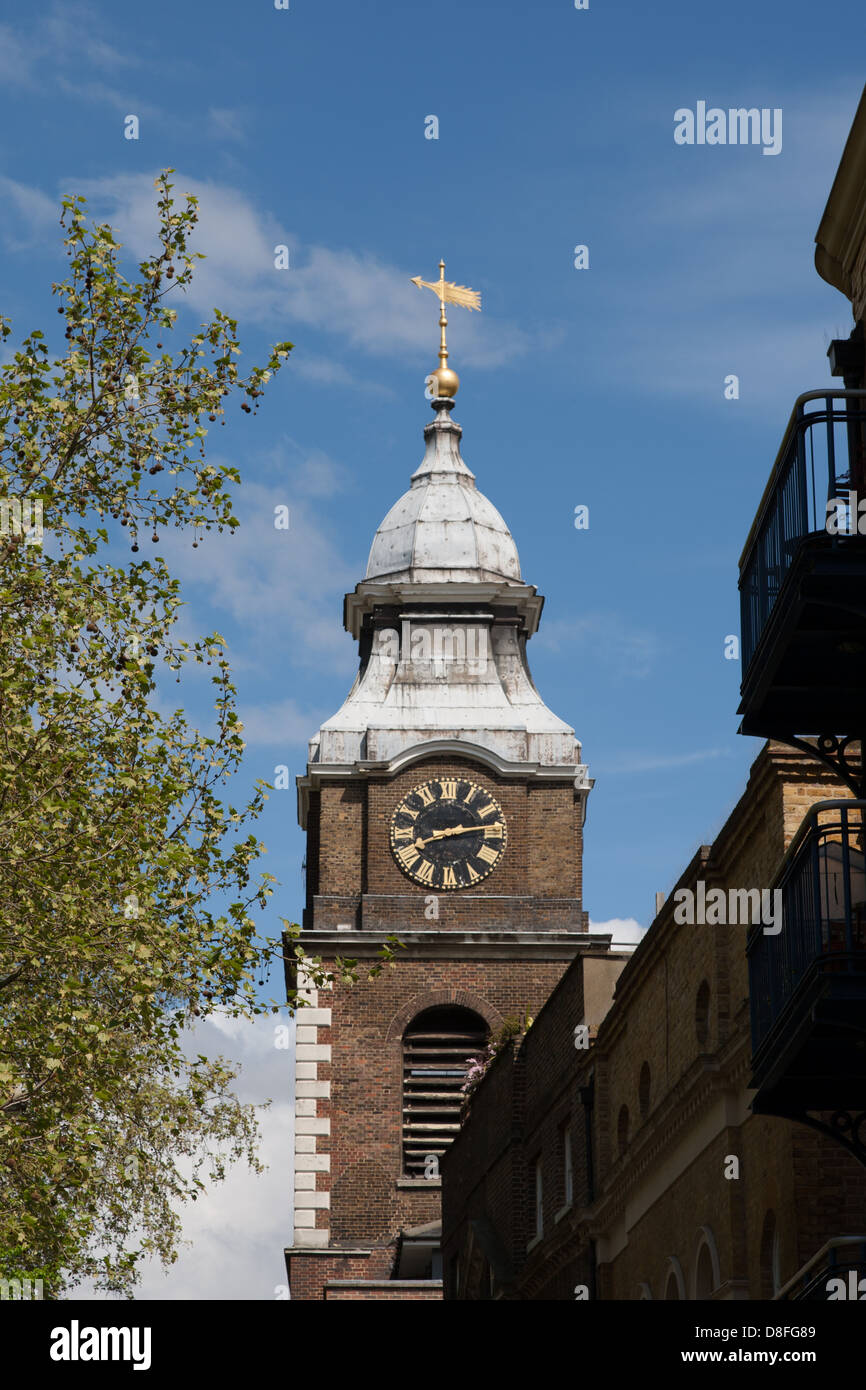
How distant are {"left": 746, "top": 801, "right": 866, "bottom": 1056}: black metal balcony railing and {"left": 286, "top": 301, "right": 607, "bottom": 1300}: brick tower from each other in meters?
31.5

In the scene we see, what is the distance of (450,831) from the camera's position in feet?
179

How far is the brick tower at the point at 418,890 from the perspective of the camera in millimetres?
51312

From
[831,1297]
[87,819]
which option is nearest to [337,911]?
[87,819]

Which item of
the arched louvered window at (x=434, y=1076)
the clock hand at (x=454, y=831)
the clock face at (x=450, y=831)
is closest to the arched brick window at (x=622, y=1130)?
the arched louvered window at (x=434, y=1076)

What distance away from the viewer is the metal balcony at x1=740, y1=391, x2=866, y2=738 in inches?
649

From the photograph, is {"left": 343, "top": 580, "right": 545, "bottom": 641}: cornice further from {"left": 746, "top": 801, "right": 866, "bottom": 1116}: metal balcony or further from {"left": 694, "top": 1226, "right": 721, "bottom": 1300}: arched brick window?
{"left": 746, "top": 801, "right": 866, "bottom": 1116}: metal balcony

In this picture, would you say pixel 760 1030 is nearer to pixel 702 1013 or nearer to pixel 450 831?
pixel 702 1013

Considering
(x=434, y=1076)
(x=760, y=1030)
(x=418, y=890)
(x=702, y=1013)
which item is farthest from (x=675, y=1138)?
(x=418, y=890)

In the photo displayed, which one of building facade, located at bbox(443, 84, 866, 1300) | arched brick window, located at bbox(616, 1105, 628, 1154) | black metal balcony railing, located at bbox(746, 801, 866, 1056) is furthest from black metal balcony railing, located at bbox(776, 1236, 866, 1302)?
arched brick window, located at bbox(616, 1105, 628, 1154)

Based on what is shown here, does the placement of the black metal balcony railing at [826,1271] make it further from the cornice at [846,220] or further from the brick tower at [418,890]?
the brick tower at [418,890]

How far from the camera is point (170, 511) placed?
23766mm

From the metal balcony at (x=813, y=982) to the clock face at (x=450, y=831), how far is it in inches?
1375
